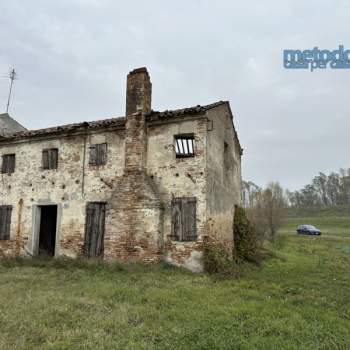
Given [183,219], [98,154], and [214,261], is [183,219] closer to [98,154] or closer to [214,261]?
[214,261]

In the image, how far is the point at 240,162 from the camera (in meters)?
18.0

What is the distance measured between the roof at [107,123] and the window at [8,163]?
815mm

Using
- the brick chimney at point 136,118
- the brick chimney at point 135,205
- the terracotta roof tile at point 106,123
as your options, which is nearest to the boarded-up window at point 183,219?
the brick chimney at point 135,205

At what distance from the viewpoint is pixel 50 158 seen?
13.8m

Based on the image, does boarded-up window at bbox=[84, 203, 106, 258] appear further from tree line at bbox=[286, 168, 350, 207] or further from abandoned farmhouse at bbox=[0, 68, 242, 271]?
tree line at bbox=[286, 168, 350, 207]

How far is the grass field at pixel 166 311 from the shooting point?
482 cm

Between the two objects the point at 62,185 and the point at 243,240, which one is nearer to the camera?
the point at 62,185

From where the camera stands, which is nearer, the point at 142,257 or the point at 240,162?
the point at 142,257

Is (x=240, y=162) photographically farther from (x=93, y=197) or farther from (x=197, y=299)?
(x=197, y=299)

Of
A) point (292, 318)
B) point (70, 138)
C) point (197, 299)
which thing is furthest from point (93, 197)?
point (292, 318)

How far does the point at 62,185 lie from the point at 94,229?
254cm

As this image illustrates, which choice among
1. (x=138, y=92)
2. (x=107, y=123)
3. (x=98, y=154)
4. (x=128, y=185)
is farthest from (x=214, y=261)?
(x=138, y=92)

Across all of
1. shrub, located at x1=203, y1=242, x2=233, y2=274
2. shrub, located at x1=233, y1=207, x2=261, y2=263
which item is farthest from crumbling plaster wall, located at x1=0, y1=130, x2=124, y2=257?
shrub, located at x1=233, y1=207, x2=261, y2=263

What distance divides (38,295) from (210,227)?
5871 mm
